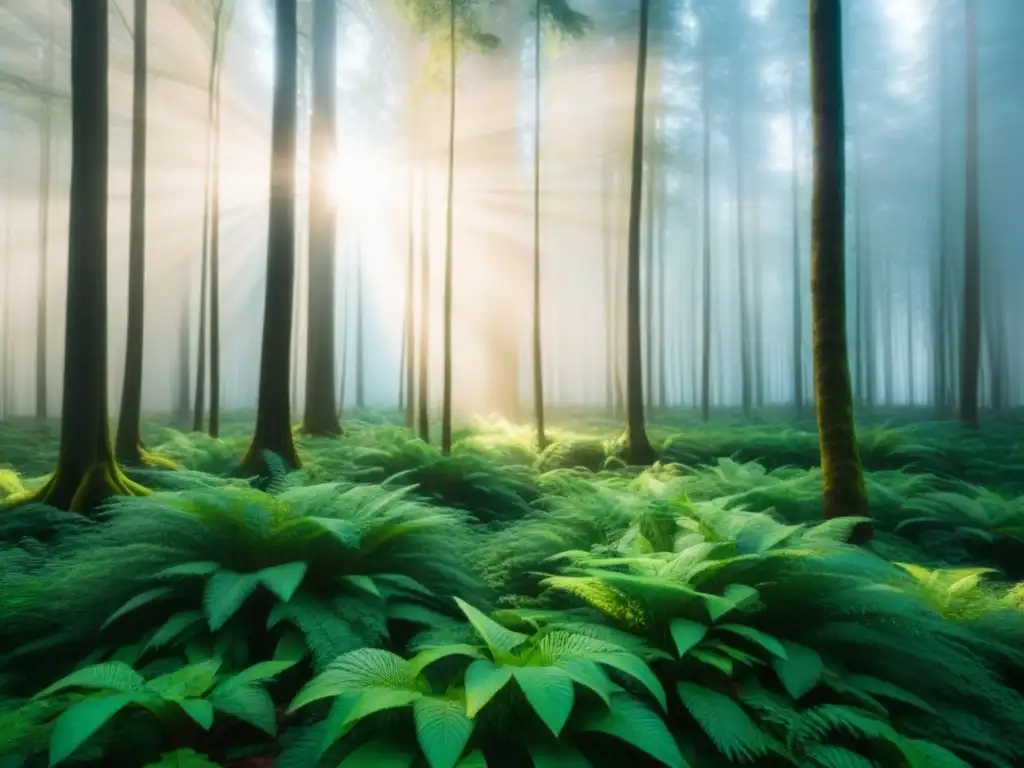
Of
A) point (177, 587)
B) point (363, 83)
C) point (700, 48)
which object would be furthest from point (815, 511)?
point (700, 48)

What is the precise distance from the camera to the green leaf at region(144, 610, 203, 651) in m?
3.00

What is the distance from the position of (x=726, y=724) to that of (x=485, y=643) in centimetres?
114

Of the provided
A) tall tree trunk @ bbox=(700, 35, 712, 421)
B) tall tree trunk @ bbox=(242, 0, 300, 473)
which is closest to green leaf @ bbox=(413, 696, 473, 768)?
tall tree trunk @ bbox=(242, 0, 300, 473)

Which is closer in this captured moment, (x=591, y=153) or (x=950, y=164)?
(x=591, y=153)

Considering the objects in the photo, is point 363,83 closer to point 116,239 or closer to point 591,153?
point 591,153

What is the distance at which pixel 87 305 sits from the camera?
6125 millimetres

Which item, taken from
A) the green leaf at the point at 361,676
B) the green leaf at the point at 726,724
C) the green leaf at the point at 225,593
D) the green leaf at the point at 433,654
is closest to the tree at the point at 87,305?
the green leaf at the point at 225,593

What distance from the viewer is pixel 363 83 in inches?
764

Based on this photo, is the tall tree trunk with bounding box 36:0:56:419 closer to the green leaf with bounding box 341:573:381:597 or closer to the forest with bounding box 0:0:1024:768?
the forest with bounding box 0:0:1024:768

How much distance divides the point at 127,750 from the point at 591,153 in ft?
78.6

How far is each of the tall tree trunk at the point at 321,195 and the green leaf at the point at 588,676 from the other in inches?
445

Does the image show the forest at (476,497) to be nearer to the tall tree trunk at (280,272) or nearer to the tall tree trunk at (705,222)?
the tall tree trunk at (280,272)

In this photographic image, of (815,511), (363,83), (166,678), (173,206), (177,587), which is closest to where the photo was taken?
(166,678)

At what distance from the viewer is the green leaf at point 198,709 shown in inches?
90.4
